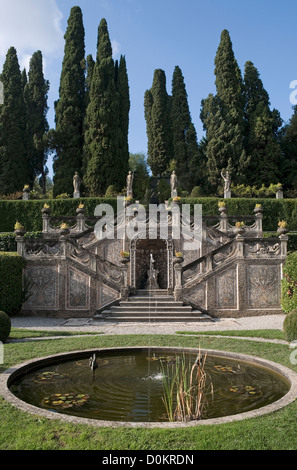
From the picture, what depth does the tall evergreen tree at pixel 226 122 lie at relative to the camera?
37344mm

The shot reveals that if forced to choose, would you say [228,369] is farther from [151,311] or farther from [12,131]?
[12,131]

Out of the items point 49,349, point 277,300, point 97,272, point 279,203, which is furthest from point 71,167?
point 49,349

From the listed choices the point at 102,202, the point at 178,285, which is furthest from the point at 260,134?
the point at 178,285

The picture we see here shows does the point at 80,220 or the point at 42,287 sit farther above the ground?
the point at 80,220

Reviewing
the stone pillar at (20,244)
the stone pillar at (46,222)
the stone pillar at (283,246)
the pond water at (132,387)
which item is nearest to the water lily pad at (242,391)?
the pond water at (132,387)

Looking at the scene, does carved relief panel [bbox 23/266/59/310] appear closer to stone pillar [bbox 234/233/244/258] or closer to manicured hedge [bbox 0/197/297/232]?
stone pillar [bbox 234/233/244/258]

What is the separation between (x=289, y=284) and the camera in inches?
565

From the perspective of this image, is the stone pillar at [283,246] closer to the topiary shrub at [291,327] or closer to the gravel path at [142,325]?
the gravel path at [142,325]

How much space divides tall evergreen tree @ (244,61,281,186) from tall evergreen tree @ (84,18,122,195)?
42.7 feet

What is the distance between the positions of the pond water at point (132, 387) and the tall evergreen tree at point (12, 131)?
31471mm

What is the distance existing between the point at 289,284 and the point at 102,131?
2696 centimetres

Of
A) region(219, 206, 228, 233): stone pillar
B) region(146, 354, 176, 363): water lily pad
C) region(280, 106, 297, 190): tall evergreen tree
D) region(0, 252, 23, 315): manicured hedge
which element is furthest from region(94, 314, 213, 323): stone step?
region(280, 106, 297, 190): tall evergreen tree

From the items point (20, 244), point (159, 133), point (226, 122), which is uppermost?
point (159, 133)

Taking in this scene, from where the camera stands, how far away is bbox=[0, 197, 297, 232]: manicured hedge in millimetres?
27750
